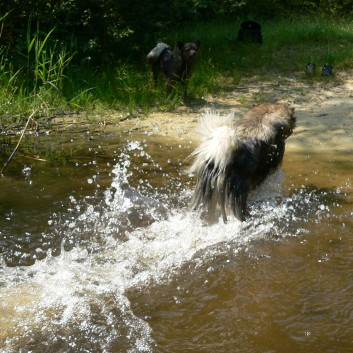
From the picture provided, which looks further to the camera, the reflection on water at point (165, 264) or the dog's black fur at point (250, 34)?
the dog's black fur at point (250, 34)

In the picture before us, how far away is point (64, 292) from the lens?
4.00m

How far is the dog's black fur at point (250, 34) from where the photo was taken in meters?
13.3

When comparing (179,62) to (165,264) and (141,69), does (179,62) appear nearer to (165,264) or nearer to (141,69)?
(141,69)

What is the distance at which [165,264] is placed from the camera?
14.7ft

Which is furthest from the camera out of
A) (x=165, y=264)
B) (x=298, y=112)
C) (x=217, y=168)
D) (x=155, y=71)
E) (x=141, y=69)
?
(x=141, y=69)

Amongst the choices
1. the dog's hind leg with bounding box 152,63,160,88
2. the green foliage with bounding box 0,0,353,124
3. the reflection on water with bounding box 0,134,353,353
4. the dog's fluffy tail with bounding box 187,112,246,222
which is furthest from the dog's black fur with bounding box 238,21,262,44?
the dog's fluffy tail with bounding box 187,112,246,222

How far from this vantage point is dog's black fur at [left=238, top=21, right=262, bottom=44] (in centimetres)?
1328

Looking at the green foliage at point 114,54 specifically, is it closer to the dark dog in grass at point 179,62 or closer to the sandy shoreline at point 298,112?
the dark dog in grass at point 179,62

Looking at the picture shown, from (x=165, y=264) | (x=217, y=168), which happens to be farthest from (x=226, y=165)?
(x=165, y=264)

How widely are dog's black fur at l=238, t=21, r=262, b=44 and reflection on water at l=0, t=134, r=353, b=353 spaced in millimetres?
7096

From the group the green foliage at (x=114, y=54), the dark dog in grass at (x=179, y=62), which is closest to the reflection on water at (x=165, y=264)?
the green foliage at (x=114, y=54)

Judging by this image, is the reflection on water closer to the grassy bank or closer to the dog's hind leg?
the grassy bank

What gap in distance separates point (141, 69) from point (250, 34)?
10.2 feet

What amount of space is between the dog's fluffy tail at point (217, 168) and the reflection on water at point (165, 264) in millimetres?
171
